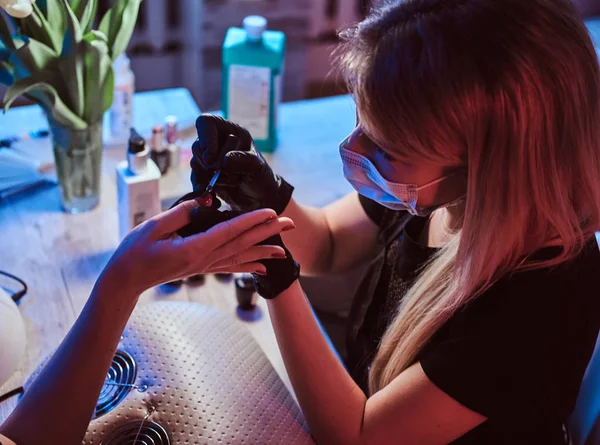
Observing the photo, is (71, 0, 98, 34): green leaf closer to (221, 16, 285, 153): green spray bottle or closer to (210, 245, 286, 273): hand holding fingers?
(221, 16, 285, 153): green spray bottle

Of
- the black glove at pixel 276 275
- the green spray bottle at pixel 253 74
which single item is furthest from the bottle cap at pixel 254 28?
the black glove at pixel 276 275

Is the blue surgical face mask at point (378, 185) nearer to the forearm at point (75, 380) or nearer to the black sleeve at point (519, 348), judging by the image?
the black sleeve at point (519, 348)

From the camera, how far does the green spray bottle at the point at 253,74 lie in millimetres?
1204

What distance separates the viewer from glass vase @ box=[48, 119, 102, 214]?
1.04 metres

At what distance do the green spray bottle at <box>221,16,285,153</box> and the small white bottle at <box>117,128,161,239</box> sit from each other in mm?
273

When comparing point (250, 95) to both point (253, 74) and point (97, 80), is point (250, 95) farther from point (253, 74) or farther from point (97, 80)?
→ point (97, 80)

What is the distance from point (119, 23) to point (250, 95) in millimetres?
281

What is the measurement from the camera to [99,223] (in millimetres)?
1108

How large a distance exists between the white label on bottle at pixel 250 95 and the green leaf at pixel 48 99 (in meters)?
0.30

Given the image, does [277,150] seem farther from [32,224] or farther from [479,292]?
[479,292]

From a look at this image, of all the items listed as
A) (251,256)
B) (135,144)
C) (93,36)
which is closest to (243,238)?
(251,256)

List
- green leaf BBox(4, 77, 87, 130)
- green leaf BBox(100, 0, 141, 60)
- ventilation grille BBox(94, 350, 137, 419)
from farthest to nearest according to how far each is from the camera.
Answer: green leaf BBox(100, 0, 141, 60)
green leaf BBox(4, 77, 87, 130)
ventilation grille BBox(94, 350, 137, 419)

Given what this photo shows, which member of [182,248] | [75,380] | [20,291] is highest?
[182,248]

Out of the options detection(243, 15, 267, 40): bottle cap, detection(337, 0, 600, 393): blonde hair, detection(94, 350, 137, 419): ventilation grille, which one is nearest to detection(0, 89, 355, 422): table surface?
detection(94, 350, 137, 419): ventilation grille
